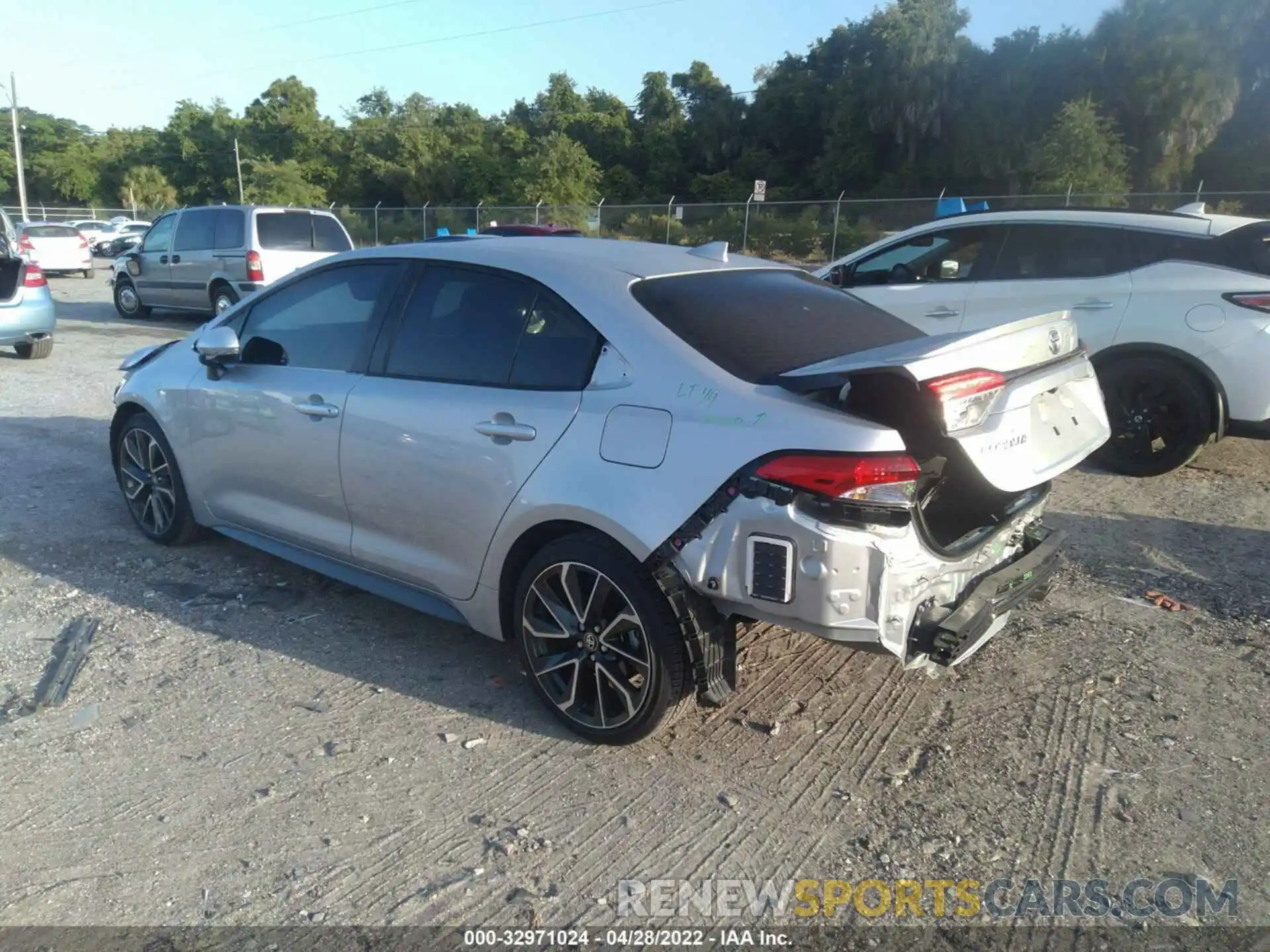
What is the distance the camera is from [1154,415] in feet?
22.0

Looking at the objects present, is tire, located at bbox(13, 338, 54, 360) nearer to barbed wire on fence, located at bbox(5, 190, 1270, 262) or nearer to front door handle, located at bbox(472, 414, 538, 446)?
front door handle, located at bbox(472, 414, 538, 446)

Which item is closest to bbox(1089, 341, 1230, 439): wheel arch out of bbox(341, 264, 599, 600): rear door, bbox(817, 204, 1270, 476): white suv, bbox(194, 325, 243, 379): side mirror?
bbox(817, 204, 1270, 476): white suv

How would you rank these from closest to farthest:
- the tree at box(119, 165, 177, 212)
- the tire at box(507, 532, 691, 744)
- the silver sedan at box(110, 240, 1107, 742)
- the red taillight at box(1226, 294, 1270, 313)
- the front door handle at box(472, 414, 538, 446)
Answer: the silver sedan at box(110, 240, 1107, 742) < the tire at box(507, 532, 691, 744) < the front door handle at box(472, 414, 538, 446) < the red taillight at box(1226, 294, 1270, 313) < the tree at box(119, 165, 177, 212)

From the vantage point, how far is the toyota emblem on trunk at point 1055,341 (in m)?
3.56

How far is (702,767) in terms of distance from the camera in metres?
3.34

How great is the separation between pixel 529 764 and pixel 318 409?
5.89 ft

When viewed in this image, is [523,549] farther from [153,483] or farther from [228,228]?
[228,228]

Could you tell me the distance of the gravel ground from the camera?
2803mm

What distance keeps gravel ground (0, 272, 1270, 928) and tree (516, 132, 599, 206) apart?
3858 cm

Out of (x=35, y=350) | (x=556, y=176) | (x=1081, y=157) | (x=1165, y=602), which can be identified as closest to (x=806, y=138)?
(x=556, y=176)

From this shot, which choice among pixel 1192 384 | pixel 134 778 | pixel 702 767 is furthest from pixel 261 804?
pixel 1192 384

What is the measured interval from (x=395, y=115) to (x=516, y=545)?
240 feet

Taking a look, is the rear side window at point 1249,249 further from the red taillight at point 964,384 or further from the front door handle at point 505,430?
the front door handle at point 505,430

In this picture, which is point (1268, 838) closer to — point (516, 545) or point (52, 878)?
point (516, 545)
